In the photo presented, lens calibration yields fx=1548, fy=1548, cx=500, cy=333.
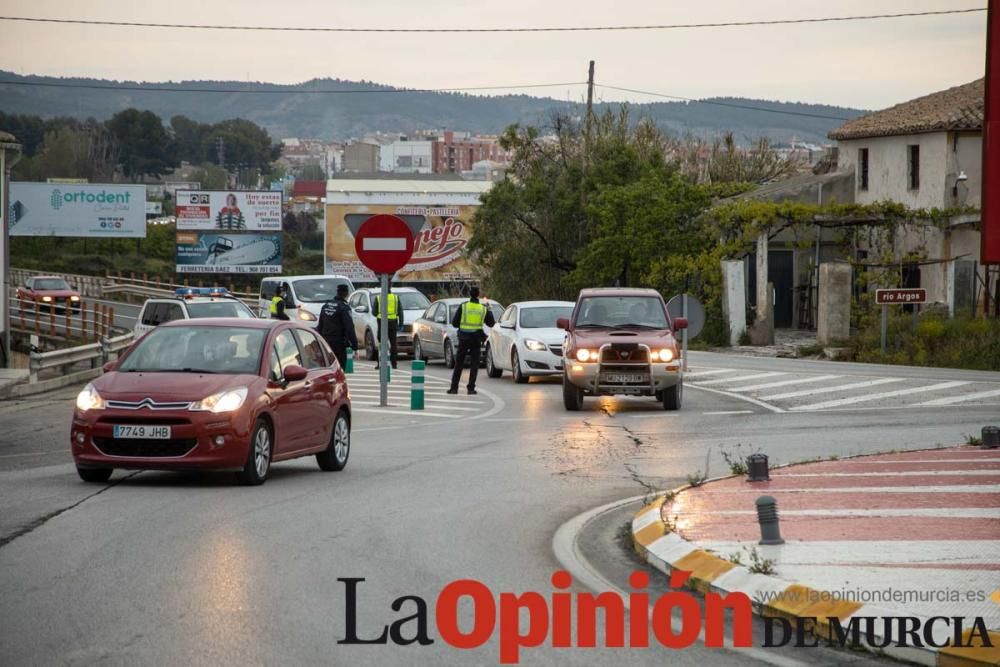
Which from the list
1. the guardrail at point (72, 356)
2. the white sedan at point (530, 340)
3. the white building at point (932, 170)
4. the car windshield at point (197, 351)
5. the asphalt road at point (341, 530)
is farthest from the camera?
the white building at point (932, 170)

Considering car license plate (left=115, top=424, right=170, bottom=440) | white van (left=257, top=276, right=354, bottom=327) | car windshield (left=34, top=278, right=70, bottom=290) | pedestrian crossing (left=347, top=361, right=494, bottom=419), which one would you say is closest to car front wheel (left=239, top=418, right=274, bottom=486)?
car license plate (left=115, top=424, right=170, bottom=440)

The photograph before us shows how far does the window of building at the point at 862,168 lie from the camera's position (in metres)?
52.8

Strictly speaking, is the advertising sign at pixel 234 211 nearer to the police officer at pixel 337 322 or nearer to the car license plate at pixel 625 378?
the police officer at pixel 337 322

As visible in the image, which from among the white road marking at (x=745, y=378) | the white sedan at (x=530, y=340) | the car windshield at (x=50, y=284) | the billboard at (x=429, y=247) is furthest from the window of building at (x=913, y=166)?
the billboard at (x=429, y=247)

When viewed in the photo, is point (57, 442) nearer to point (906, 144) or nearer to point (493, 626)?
point (493, 626)

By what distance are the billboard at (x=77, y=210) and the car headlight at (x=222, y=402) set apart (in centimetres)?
8532

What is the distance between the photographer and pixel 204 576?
30.4ft

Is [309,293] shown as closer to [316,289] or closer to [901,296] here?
[316,289]

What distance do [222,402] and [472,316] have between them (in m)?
12.9

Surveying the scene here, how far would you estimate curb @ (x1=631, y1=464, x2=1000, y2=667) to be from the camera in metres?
7.16

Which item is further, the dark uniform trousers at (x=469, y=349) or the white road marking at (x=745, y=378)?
the white road marking at (x=745, y=378)

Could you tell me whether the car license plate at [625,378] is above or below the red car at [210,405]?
below

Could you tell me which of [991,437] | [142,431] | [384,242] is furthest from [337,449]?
[384,242]

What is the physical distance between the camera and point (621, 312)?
25.2m
